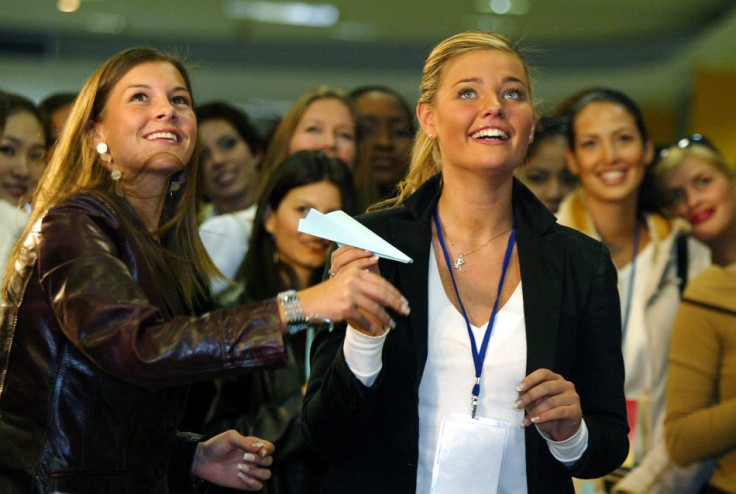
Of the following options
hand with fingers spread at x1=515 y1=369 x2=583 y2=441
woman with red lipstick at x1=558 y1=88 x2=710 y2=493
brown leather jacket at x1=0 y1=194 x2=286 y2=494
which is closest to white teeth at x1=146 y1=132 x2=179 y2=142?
brown leather jacket at x1=0 y1=194 x2=286 y2=494

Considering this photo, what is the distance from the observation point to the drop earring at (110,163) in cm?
212

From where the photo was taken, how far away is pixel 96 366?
187 cm

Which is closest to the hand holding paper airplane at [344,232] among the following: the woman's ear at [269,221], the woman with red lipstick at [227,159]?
the woman's ear at [269,221]

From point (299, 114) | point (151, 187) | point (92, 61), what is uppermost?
point (92, 61)

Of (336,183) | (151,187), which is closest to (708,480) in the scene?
(336,183)

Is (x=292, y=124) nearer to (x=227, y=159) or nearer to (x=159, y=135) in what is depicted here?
(x=227, y=159)

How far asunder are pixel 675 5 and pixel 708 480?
180 inches

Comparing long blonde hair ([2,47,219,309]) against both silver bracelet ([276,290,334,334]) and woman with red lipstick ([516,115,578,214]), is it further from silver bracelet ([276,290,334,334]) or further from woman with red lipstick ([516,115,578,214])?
woman with red lipstick ([516,115,578,214])

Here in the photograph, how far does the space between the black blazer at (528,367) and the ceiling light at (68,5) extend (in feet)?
18.1

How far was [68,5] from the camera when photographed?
7070mm

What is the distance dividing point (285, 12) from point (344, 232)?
5.87m

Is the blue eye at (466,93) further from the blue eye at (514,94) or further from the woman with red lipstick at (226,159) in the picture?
the woman with red lipstick at (226,159)

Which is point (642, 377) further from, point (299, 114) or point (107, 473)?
point (107, 473)

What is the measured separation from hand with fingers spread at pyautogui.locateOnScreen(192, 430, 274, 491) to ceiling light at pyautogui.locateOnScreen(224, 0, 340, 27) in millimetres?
5586
